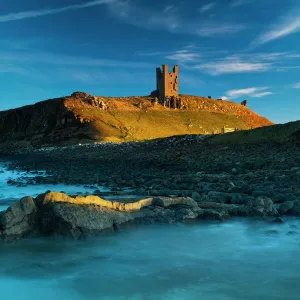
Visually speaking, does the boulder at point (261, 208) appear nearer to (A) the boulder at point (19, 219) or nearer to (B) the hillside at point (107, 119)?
(A) the boulder at point (19, 219)

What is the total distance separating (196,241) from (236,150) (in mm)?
17921

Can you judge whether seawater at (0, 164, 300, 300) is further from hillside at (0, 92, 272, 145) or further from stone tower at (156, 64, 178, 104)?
stone tower at (156, 64, 178, 104)

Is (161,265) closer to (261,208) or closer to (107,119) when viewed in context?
(261,208)

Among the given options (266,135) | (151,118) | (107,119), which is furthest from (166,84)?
(266,135)

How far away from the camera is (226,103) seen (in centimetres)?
16100

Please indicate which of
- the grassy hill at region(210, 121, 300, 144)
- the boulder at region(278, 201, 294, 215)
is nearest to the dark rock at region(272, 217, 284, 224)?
the boulder at region(278, 201, 294, 215)

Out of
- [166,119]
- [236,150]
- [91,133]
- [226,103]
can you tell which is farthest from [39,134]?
[236,150]

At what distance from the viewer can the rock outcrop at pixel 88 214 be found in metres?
6.21

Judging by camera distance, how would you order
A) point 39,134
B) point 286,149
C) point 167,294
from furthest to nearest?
point 39,134, point 286,149, point 167,294

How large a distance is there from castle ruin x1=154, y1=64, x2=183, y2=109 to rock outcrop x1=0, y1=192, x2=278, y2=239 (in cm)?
13367

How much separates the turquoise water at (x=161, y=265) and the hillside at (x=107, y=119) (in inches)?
3074

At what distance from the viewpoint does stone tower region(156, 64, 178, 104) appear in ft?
475

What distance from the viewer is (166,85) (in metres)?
146

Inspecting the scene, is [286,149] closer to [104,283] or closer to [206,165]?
[206,165]
